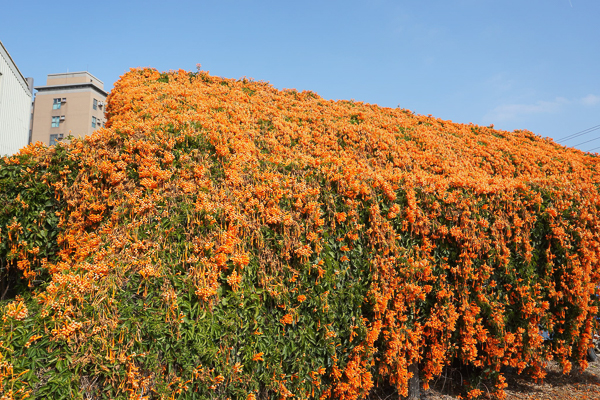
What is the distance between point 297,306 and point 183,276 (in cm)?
126

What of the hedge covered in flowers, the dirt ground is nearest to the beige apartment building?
the hedge covered in flowers

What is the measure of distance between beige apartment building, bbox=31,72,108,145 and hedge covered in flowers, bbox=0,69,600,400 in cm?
5296

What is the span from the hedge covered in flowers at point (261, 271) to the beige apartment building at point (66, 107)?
52959 mm

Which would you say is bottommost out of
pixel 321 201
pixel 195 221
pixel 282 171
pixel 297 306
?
pixel 297 306

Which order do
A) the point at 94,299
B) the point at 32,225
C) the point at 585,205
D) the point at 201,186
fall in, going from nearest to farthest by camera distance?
1. the point at 94,299
2. the point at 201,186
3. the point at 32,225
4. the point at 585,205

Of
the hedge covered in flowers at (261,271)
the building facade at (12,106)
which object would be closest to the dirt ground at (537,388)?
the hedge covered in flowers at (261,271)

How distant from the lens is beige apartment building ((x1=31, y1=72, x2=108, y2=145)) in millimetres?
50250

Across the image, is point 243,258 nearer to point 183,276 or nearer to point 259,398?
point 183,276

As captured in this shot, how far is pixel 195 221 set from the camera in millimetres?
3676

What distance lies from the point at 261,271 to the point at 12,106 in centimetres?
2153

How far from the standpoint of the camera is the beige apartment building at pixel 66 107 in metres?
50.2

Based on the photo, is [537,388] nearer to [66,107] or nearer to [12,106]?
[12,106]

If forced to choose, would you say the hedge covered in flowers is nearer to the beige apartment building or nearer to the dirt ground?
the dirt ground

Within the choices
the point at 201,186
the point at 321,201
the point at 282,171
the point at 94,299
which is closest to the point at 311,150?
the point at 282,171
